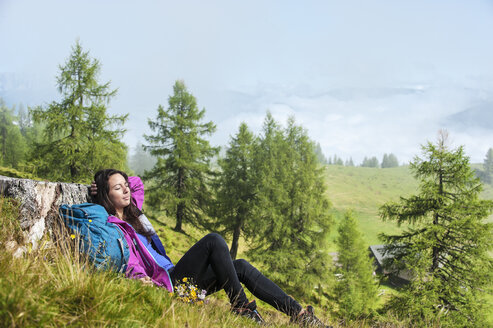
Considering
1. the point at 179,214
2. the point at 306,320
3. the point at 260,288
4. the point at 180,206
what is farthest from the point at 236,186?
the point at 306,320

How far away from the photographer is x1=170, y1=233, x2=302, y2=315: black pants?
310cm

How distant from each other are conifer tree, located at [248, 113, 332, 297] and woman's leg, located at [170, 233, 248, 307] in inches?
521

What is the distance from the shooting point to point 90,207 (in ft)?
9.50

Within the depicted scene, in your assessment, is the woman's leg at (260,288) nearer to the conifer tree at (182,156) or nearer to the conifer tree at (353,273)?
the conifer tree at (353,273)

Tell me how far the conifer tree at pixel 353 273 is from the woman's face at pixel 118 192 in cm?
1589

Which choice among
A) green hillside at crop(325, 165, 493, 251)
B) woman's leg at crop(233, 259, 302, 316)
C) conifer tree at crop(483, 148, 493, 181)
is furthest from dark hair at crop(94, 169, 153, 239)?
conifer tree at crop(483, 148, 493, 181)

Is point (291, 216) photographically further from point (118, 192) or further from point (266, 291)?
point (118, 192)

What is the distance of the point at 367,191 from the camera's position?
273 feet

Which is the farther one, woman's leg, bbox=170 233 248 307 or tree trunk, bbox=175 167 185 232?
tree trunk, bbox=175 167 185 232

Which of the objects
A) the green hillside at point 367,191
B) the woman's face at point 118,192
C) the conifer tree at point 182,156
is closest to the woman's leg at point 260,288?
the woman's face at point 118,192

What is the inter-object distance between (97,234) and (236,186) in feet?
53.0

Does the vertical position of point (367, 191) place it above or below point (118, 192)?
below

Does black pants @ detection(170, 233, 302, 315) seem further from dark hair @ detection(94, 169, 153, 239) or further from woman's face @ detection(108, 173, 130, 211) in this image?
woman's face @ detection(108, 173, 130, 211)

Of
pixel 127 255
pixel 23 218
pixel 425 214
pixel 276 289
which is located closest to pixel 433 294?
pixel 425 214
